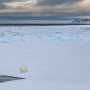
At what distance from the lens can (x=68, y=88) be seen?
3783mm

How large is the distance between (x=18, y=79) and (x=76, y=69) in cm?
133

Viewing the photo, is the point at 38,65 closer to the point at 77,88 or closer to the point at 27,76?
the point at 27,76

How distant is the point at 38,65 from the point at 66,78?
1.33m

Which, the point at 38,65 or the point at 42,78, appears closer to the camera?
the point at 42,78

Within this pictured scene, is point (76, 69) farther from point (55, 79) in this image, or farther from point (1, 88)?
point (1, 88)

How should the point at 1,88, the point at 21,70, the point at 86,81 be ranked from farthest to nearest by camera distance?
the point at 21,70
the point at 86,81
the point at 1,88

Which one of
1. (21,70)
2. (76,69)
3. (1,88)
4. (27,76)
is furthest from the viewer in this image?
(76,69)

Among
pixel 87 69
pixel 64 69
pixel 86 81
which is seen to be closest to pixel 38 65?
pixel 64 69

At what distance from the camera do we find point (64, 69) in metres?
5.12

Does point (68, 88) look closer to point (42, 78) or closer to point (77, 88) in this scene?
point (77, 88)

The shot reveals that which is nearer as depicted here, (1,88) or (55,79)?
(1,88)

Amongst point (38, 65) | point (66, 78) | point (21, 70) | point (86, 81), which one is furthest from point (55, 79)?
point (38, 65)

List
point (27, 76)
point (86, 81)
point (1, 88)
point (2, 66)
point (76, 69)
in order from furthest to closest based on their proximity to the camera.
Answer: point (2, 66)
point (76, 69)
point (27, 76)
point (86, 81)
point (1, 88)

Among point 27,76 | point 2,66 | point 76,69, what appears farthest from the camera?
point 2,66
